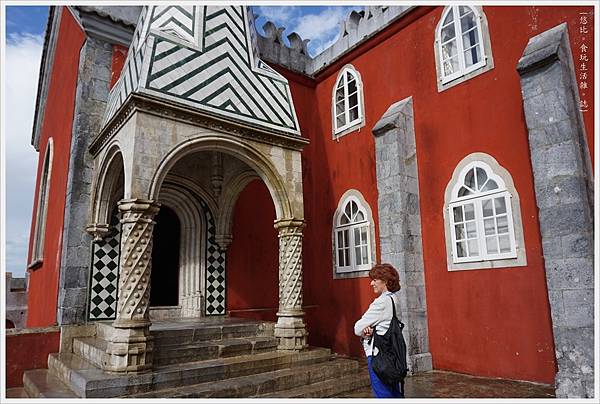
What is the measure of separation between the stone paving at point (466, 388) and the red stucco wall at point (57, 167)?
6.02 m

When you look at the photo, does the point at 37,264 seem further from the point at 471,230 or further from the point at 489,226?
the point at 489,226

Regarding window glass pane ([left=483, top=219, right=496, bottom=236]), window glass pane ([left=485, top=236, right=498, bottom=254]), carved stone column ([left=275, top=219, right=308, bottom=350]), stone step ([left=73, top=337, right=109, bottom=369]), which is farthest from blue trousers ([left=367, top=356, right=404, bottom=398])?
window glass pane ([left=483, top=219, right=496, bottom=236])

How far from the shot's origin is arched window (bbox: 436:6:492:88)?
767 cm

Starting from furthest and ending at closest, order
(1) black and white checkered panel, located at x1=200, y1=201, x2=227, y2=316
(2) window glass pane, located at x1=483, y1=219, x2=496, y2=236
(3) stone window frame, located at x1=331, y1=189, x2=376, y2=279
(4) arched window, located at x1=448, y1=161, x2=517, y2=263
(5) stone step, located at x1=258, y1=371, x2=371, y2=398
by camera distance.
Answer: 1. (1) black and white checkered panel, located at x1=200, y1=201, x2=227, y2=316
2. (3) stone window frame, located at x1=331, y1=189, x2=376, y2=279
3. (2) window glass pane, located at x1=483, y1=219, x2=496, y2=236
4. (4) arched window, located at x1=448, y1=161, x2=517, y2=263
5. (5) stone step, located at x1=258, y1=371, x2=371, y2=398

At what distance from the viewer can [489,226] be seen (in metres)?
7.15

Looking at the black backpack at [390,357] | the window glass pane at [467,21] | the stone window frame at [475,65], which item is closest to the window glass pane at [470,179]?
the stone window frame at [475,65]

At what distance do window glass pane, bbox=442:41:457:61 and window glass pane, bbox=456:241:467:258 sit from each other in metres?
3.57

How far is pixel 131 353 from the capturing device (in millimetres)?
5297

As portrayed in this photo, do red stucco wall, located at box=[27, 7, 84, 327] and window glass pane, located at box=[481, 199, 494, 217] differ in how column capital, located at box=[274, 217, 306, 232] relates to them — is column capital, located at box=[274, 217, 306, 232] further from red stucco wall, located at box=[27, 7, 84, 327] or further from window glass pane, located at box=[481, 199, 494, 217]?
red stucco wall, located at box=[27, 7, 84, 327]

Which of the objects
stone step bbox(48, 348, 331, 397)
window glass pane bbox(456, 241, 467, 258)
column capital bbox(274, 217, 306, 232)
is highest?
column capital bbox(274, 217, 306, 232)

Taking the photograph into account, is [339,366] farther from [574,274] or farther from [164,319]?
[164,319]

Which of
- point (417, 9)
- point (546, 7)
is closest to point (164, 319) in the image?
point (417, 9)

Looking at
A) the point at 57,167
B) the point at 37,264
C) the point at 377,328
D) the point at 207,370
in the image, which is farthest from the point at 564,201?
the point at 37,264

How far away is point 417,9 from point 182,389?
8124 mm
